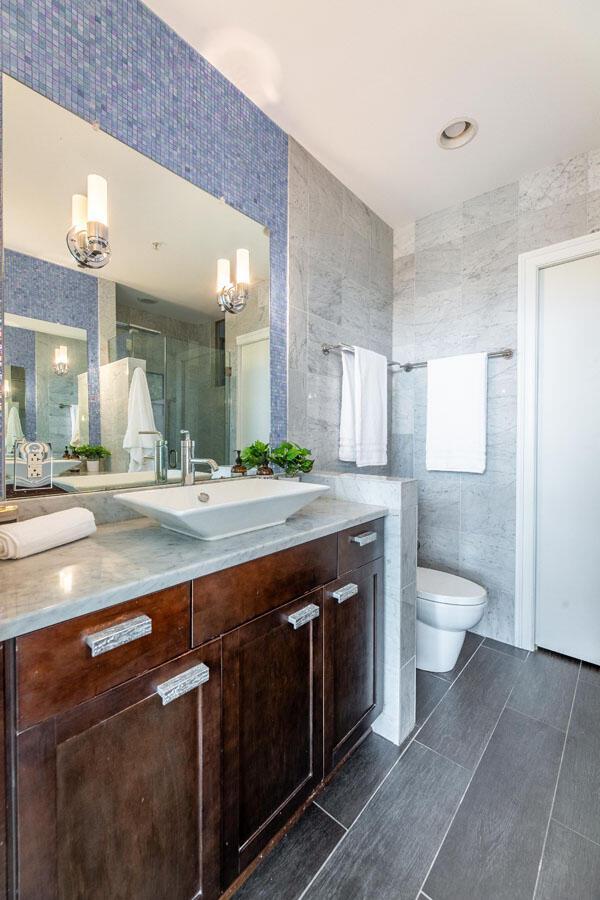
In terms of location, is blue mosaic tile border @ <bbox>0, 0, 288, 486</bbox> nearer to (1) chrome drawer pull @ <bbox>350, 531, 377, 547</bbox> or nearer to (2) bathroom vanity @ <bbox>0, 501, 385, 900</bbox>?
(1) chrome drawer pull @ <bbox>350, 531, 377, 547</bbox>

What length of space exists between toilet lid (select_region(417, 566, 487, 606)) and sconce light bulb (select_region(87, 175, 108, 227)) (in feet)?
6.31

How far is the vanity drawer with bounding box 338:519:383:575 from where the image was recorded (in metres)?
1.25

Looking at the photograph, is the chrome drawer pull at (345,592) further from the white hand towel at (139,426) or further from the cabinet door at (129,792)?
the white hand towel at (139,426)

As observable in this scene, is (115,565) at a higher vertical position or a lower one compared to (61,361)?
lower

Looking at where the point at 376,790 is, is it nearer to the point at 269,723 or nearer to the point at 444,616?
the point at 269,723

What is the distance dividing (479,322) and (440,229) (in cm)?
67

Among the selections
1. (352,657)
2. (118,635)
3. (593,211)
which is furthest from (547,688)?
(593,211)

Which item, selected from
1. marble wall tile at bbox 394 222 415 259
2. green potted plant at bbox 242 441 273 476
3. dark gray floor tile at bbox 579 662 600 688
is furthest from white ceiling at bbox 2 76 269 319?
dark gray floor tile at bbox 579 662 600 688

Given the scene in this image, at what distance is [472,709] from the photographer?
166 cm

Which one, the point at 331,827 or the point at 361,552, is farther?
the point at 361,552

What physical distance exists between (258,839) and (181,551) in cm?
78

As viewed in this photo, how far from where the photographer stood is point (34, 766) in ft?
2.00

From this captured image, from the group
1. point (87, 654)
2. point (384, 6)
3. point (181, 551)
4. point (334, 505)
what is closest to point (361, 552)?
point (334, 505)

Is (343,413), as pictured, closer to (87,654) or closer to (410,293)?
(410,293)
